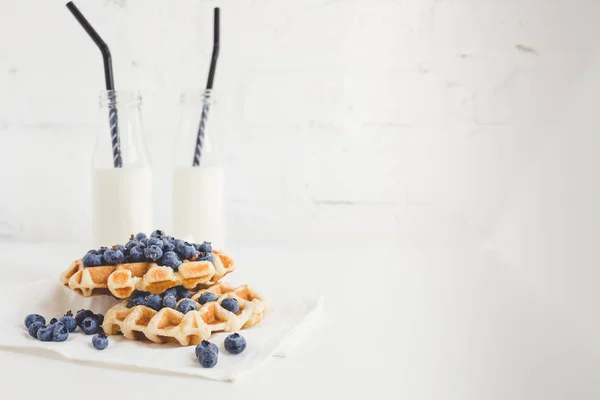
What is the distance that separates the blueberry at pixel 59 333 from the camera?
765 mm

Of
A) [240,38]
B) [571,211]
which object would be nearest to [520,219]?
[571,211]

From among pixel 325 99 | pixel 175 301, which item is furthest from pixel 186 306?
pixel 325 99

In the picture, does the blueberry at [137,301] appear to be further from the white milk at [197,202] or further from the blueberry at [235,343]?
the white milk at [197,202]

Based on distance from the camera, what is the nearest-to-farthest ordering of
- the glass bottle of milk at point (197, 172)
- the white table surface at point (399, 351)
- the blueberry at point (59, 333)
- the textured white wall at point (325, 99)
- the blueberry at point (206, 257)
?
the white table surface at point (399, 351) → the blueberry at point (59, 333) → the blueberry at point (206, 257) → the glass bottle of milk at point (197, 172) → the textured white wall at point (325, 99)

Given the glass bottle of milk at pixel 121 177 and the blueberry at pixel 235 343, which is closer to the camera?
the blueberry at pixel 235 343

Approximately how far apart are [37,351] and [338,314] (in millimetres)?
381

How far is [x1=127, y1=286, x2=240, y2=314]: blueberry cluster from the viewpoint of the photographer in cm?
80

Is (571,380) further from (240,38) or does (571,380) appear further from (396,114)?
(240,38)

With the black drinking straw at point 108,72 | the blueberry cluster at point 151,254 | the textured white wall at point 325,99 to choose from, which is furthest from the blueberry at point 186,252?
the textured white wall at point 325,99

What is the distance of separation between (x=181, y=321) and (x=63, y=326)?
0.13 metres

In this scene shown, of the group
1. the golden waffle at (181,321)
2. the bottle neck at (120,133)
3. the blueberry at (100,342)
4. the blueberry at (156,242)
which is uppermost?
the bottle neck at (120,133)

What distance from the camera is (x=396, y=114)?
4.92 ft

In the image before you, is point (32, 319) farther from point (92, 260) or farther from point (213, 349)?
point (213, 349)

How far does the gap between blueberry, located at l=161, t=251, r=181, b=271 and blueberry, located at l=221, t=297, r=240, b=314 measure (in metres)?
0.07
